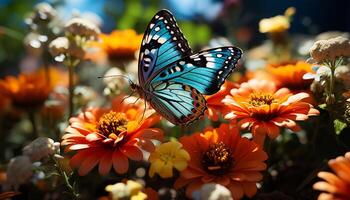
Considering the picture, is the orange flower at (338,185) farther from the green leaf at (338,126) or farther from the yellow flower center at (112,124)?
the yellow flower center at (112,124)

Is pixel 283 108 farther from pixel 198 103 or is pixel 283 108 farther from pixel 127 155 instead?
pixel 127 155

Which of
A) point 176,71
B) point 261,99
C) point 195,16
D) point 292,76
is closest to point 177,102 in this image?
point 176,71

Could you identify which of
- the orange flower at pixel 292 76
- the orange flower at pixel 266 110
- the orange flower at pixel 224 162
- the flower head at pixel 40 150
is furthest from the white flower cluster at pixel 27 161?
the orange flower at pixel 292 76

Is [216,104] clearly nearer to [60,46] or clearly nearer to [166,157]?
[166,157]

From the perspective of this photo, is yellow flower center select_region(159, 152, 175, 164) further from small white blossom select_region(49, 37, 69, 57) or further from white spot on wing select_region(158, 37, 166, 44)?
small white blossom select_region(49, 37, 69, 57)

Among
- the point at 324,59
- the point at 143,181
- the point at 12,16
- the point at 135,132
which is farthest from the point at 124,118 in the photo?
the point at 12,16
